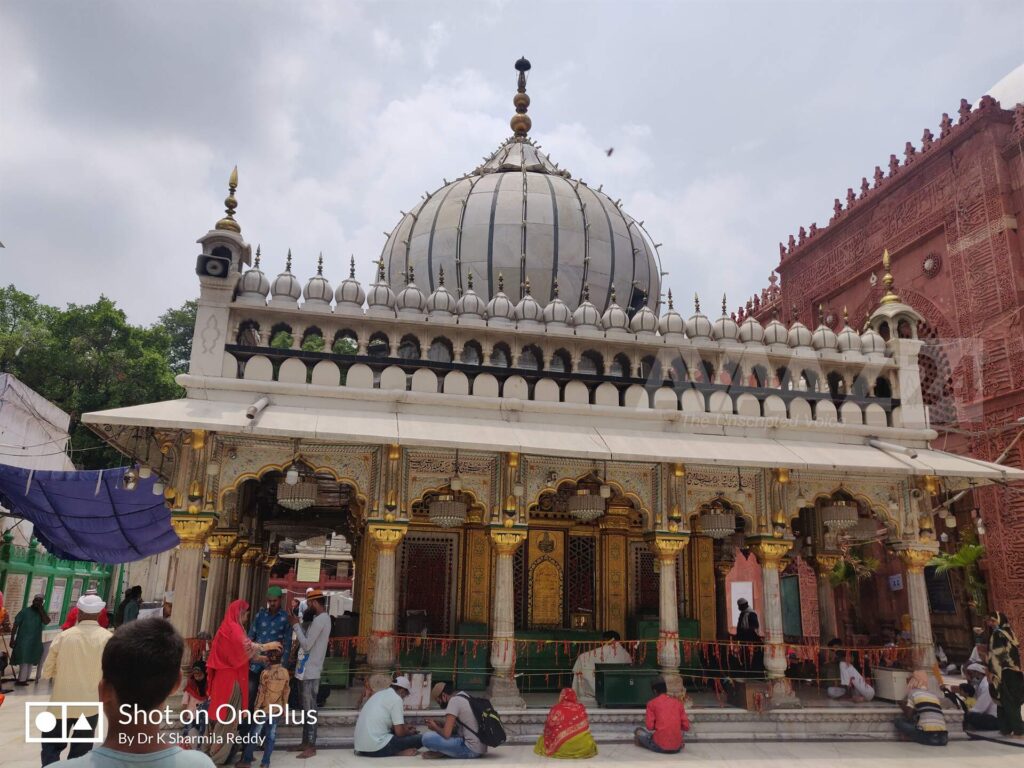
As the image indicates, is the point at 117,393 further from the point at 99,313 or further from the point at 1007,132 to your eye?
the point at 1007,132

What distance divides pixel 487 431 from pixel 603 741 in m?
3.70

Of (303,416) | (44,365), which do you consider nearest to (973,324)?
(303,416)

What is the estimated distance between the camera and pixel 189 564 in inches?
324

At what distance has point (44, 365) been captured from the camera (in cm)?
2295

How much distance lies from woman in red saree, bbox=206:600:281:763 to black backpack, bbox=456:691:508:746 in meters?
2.13

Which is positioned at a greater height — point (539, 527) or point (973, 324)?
point (973, 324)

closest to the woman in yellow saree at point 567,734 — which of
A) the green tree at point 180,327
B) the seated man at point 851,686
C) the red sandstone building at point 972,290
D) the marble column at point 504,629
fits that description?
the marble column at point 504,629

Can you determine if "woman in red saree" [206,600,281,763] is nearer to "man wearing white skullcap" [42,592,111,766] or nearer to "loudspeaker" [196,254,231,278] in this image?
"man wearing white skullcap" [42,592,111,766]

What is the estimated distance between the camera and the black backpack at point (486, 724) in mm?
7449

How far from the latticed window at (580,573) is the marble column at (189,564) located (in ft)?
17.5

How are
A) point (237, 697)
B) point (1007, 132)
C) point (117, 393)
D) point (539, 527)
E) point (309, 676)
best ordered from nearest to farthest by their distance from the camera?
point (237, 697)
point (309, 676)
point (539, 527)
point (1007, 132)
point (117, 393)

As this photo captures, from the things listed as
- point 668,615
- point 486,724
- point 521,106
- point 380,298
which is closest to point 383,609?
point 486,724

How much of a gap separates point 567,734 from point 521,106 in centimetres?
1301

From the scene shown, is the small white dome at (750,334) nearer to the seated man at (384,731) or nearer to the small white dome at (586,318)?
the small white dome at (586,318)
